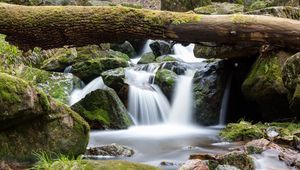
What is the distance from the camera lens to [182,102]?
1035cm

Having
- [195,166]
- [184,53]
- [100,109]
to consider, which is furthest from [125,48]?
[195,166]

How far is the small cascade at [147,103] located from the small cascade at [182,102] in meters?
0.21

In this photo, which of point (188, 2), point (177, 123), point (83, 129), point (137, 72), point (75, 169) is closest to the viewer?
point (75, 169)

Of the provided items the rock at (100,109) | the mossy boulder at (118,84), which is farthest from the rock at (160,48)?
the rock at (100,109)

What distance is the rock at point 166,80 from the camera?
10.6m

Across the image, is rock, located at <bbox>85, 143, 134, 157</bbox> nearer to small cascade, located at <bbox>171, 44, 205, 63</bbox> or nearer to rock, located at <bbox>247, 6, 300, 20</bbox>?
rock, located at <bbox>247, 6, 300, 20</bbox>

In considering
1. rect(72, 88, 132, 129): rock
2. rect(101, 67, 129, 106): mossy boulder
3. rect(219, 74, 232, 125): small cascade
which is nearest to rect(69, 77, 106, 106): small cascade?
rect(101, 67, 129, 106): mossy boulder

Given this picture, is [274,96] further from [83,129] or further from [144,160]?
[83,129]

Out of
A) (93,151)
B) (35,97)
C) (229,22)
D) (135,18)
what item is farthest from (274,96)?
(35,97)

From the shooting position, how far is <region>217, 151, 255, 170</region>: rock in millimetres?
4875

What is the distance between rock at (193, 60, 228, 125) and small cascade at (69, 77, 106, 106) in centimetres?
245

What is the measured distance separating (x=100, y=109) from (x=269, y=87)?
359 cm

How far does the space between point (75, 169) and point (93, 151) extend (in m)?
2.17

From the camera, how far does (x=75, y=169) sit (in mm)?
3895
